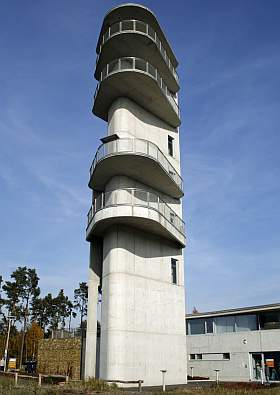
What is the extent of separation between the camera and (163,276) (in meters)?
25.6

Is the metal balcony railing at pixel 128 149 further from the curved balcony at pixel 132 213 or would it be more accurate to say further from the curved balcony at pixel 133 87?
the curved balcony at pixel 133 87

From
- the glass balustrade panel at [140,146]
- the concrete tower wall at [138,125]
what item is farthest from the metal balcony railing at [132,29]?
the glass balustrade panel at [140,146]

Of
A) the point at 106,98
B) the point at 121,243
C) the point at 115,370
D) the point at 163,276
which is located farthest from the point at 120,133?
the point at 115,370

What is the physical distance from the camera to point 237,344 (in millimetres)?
32250

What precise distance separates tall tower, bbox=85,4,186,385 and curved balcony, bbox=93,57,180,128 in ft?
0.21

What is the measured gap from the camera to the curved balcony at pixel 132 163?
23.9 metres

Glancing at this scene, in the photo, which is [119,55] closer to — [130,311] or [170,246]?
[170,246]

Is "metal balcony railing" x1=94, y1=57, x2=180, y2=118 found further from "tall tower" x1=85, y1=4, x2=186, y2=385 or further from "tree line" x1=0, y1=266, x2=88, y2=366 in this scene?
"tree line" x1=0, y1=266, x2=88, y2=366

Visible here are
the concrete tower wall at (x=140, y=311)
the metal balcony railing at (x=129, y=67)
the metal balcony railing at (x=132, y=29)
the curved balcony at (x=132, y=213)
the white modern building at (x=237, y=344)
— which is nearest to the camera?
the concrete tower wall at (x=140, y=311)

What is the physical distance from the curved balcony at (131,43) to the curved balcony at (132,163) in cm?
718

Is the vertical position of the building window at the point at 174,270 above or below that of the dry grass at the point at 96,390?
above

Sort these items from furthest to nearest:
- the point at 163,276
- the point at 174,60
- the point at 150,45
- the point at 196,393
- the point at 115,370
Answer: the point at 174,60 → the point at 150,45 → the point at 163,276 → the point at 115,370 → the point at 196,393

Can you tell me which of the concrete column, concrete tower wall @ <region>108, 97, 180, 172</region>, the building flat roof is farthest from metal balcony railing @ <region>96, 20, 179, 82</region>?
the building flat roof

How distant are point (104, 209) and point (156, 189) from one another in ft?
17.9
